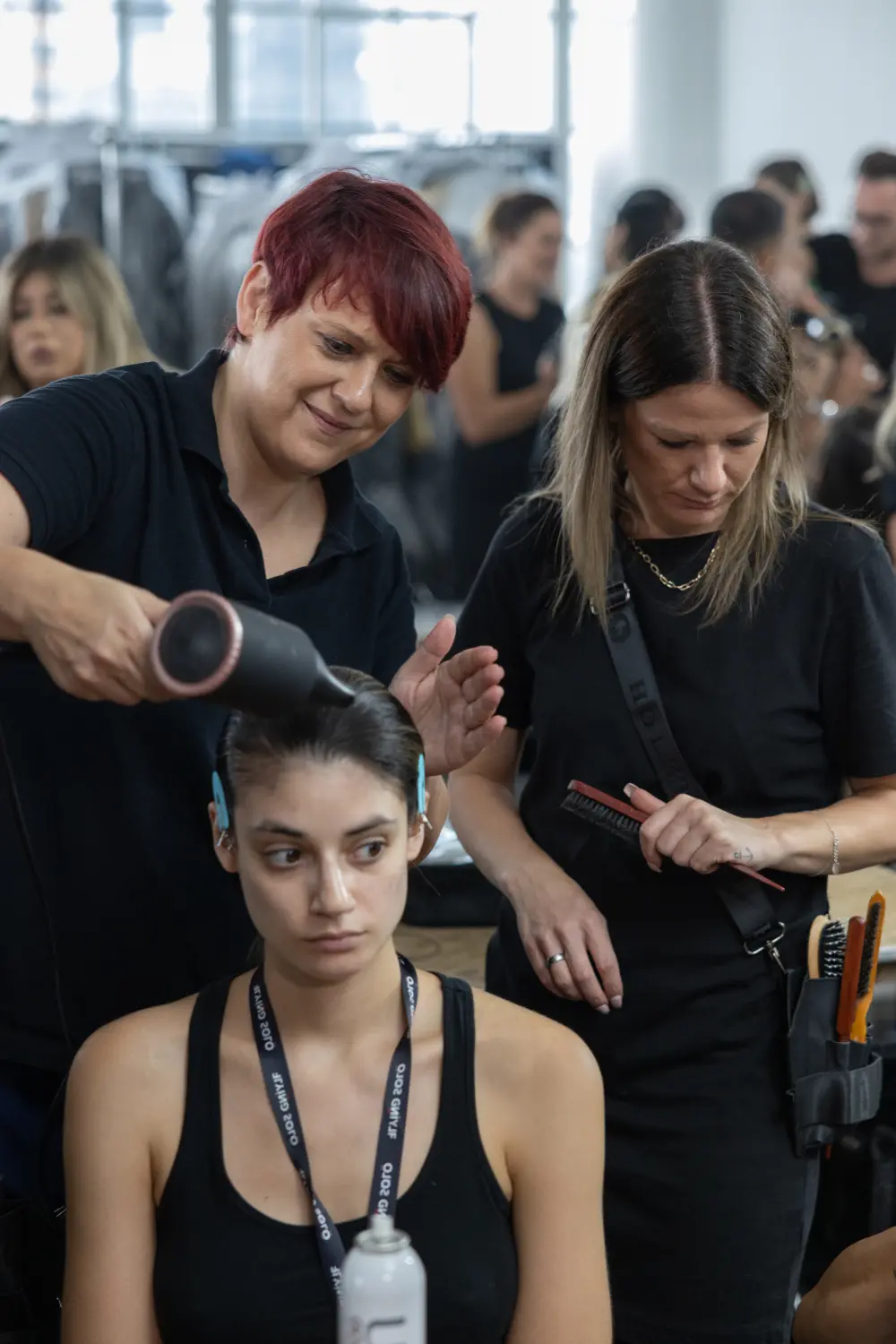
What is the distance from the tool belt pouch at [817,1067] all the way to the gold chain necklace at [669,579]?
14.9 inches

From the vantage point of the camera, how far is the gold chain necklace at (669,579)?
1681 mm

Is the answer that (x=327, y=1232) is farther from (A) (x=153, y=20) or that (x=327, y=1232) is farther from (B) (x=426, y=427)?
(A) (x=153, y=20)

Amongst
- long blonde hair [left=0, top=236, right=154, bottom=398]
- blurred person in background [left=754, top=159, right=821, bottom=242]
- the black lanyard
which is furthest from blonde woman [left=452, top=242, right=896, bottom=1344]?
blurred person in background [left=754, top=159, right=821, bottom=242]

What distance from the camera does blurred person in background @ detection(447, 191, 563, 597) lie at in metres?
4.22

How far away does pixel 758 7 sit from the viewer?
8078 millimetres

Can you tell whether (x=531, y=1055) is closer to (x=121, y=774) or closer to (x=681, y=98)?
(x=121, y=774)

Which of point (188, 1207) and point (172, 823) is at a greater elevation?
point (172, 823)

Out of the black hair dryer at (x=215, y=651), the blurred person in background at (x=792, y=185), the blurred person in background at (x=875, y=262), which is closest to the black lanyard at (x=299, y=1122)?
the black hair dryer at (x=215, y=651)

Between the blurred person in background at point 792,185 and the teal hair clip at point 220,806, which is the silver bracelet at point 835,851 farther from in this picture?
the blurred person in background at point 792,185

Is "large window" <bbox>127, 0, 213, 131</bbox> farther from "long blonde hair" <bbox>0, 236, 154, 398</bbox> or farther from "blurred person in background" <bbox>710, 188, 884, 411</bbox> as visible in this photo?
"long blonde hair" <bbox>0, 236, 154, 398</bbox>

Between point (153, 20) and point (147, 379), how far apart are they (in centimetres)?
756

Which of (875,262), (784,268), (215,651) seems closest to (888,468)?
A: (784,268)

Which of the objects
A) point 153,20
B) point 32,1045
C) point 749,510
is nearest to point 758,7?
point 153,20

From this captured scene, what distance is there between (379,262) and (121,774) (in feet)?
1.54
